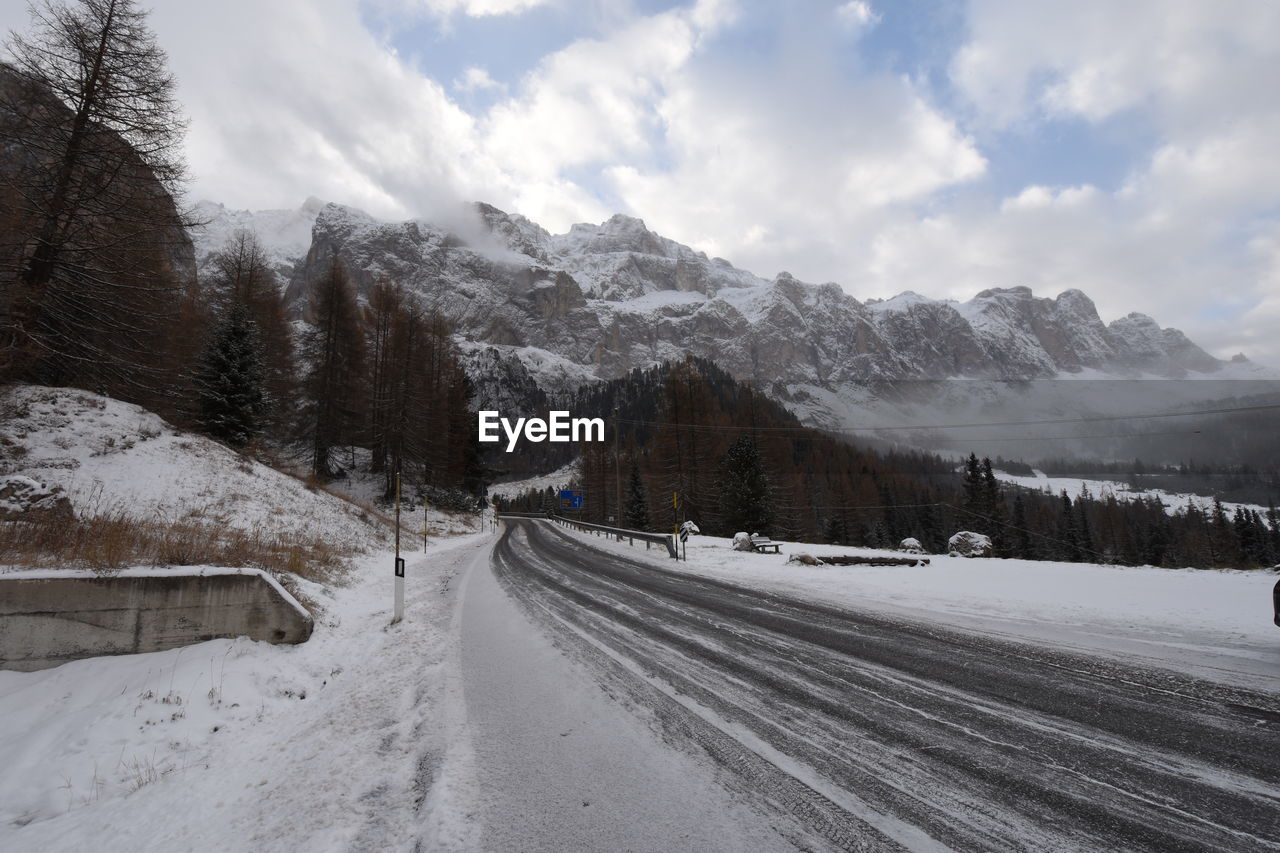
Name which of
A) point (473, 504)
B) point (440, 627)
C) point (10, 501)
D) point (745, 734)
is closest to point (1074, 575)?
point (745, 734)

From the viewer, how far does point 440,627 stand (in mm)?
7883

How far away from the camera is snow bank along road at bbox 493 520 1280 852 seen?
2.60 metres

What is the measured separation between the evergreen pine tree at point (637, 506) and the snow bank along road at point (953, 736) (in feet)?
131

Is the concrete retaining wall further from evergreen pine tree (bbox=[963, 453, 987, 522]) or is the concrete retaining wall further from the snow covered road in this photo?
evergreen pine tree (bbox=[963, 453, 987, 522])

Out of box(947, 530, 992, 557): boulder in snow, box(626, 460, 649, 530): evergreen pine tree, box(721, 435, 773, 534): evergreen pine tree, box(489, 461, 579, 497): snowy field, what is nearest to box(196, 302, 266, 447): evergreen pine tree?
box(721, 435, 773, 534): evergreen pine tree

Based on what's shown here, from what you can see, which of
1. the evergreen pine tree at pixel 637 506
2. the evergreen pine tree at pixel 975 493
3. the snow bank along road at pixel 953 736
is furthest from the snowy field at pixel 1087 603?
the evergreen pine tree at pixel 975 493

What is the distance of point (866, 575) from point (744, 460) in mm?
20601

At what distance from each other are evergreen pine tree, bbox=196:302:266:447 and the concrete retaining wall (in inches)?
663

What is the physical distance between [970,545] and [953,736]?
22989 millimetres

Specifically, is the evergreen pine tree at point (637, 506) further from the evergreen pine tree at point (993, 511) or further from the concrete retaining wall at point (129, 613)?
the concrete retaining wall at point (129, 613)

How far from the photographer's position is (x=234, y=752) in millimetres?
3961

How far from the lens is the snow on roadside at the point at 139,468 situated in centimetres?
1090

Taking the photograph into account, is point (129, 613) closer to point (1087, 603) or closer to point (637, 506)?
point (1087, 603)

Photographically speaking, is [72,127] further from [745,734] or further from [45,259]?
[745,734]
